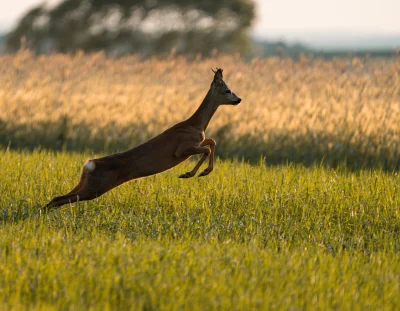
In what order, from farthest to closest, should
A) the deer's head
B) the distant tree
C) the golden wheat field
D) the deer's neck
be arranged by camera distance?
the distant tree < the golden wheat field < the deer's head < the deer's neck

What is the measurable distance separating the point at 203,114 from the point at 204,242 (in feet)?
4.68

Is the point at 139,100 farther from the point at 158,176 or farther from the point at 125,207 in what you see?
the point at 125,207

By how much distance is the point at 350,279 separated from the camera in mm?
5426

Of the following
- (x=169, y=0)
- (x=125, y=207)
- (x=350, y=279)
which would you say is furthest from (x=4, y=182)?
(x=169, y=0)

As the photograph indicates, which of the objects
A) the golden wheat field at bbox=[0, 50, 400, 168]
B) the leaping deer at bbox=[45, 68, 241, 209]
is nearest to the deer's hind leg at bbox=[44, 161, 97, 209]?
the leaping deer at bbox=[45, 68, 241, 209]

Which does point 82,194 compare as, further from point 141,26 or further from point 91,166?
point 141,26

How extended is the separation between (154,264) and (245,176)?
383cm

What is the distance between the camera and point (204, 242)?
20.8ft

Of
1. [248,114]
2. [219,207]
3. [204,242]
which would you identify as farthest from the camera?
[248,114]

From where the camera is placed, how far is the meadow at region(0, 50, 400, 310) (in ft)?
16.3

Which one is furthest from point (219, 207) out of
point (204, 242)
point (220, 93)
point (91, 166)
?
point (91, 166)

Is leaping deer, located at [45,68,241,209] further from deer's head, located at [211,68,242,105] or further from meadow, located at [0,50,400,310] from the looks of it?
deer's head, located at [211,68,242,105]

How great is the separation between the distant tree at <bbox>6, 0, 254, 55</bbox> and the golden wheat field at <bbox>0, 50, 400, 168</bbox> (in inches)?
730

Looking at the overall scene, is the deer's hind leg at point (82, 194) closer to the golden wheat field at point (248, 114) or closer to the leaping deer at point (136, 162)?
the leaping deer at point (136, 162)
